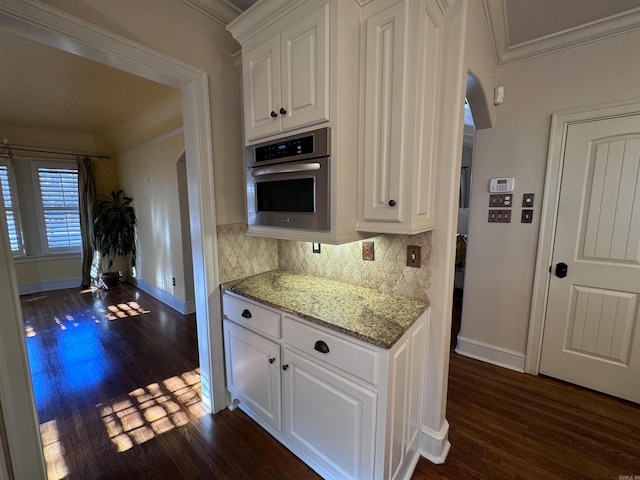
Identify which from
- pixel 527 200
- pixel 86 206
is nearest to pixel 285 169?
pixel 527 200

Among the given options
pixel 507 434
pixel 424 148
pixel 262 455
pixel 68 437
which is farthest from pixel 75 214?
pixel 507 434

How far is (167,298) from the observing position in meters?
4.07

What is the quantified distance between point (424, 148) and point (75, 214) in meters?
6.20

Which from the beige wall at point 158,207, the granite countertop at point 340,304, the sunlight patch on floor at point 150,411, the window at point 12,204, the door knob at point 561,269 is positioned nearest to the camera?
the granite countertop at point 340,304

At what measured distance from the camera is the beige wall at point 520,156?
1873 millimetres

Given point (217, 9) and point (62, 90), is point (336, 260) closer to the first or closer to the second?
point (217, 9)

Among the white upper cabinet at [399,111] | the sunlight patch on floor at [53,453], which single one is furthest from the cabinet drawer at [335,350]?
the sunlight patch on floor at [53,453]

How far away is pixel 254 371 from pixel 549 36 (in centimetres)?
306

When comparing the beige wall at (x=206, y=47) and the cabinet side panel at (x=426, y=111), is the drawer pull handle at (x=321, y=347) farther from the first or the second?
the beige wall at (x=206, y=47)

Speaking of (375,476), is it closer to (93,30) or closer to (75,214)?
(93,30)

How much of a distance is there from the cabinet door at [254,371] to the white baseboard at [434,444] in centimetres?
86

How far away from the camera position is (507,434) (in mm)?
1770

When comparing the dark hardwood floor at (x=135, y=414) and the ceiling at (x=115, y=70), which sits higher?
the ceiling at (x=115, y=70)

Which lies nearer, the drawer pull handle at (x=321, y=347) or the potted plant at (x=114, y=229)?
the drawer pull handle at (x=321, y=347)
